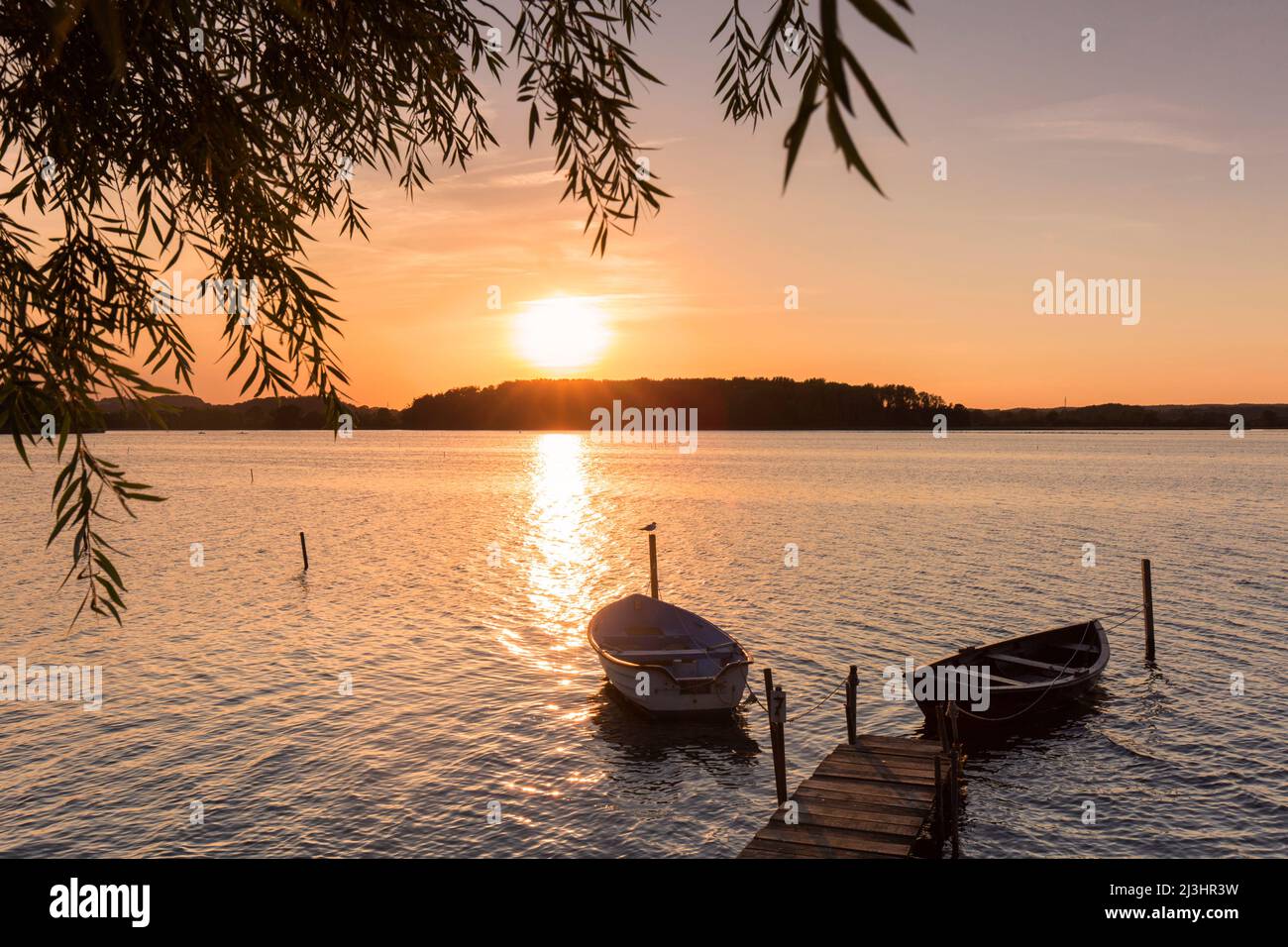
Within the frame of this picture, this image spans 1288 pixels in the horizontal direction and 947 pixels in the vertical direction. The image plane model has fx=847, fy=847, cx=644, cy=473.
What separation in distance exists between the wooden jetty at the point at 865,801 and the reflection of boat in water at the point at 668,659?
4964mm

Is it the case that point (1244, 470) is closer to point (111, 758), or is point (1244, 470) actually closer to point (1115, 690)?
point (1115, 690)

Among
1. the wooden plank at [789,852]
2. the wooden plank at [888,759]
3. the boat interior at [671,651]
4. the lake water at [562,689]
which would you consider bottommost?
the lake water at [562,689]

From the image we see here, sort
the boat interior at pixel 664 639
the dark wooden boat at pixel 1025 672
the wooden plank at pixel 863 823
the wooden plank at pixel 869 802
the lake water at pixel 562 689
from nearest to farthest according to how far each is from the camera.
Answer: the wooden plank at pixel 863 823 < the wooden plank at pixel 869 802 < the lake water at pixel 562 689 < the dark wooden boat at pixel 1025 672 < the boat interior at pixel 664 639

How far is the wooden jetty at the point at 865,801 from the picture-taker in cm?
1480

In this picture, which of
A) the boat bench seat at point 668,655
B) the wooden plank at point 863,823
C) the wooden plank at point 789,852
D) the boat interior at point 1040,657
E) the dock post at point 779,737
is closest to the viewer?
the wooden plank at point 789,852

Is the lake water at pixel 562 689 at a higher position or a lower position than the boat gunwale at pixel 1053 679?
lower

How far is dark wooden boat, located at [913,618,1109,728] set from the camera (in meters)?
23.1

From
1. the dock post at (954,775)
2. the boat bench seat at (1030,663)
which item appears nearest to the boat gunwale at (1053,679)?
the boat bench seat at (1030,663)

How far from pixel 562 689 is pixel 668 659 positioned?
459 cm

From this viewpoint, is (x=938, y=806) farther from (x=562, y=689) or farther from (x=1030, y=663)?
(x=562, y=689)

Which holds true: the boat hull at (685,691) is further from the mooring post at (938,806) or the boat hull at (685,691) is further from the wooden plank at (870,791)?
the mooring post at (938,806)

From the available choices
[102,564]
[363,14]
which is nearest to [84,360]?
[102,564]

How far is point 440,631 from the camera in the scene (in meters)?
35.9
